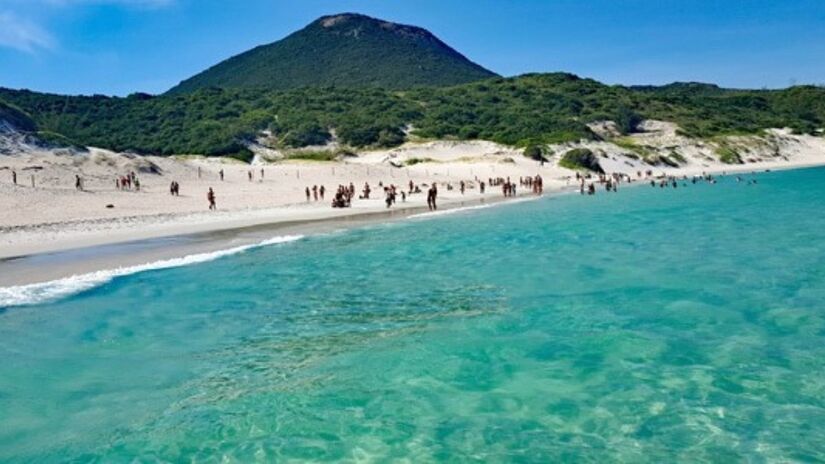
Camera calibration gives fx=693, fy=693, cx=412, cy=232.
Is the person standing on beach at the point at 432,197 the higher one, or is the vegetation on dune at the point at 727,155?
the vegetation on dune at the point at 727,155

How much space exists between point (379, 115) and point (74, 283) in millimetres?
90080

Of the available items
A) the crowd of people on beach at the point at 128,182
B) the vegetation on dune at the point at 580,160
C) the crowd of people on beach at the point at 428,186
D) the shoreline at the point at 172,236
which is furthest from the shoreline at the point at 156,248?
the vegetation on dune at the point at 580,160

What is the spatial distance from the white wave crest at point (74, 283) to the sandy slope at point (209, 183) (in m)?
6.55

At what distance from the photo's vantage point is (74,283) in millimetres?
19344

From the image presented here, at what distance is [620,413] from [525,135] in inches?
3584

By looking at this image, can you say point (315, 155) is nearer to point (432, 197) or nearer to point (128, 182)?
point (128, 182)

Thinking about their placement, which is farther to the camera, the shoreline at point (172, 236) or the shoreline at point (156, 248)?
the shoreline at point (172, 236)

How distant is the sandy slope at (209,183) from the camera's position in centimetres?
3344

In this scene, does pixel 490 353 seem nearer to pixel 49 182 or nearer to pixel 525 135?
pixel 49 182

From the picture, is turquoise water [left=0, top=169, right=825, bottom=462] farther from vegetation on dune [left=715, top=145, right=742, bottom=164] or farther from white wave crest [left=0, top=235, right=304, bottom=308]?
vegetation on dune [left=715, top=145, right=742, bottom=164]

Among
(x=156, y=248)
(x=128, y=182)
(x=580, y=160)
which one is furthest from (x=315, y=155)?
(x=156, y=248)

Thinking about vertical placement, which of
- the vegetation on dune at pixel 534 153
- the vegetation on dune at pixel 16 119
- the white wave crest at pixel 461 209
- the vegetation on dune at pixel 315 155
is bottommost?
the white wave crest at pixel 461 209

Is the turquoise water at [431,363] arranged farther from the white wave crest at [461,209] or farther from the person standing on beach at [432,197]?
the person standing on beach at [432,197]

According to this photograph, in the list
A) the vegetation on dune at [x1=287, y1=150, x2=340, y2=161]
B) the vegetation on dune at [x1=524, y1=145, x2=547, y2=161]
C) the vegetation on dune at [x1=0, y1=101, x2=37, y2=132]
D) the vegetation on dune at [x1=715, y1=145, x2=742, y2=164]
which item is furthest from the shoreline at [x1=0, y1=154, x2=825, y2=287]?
the vegetation on dune at [x1=715, y1=145, x2=742, y2=164]
